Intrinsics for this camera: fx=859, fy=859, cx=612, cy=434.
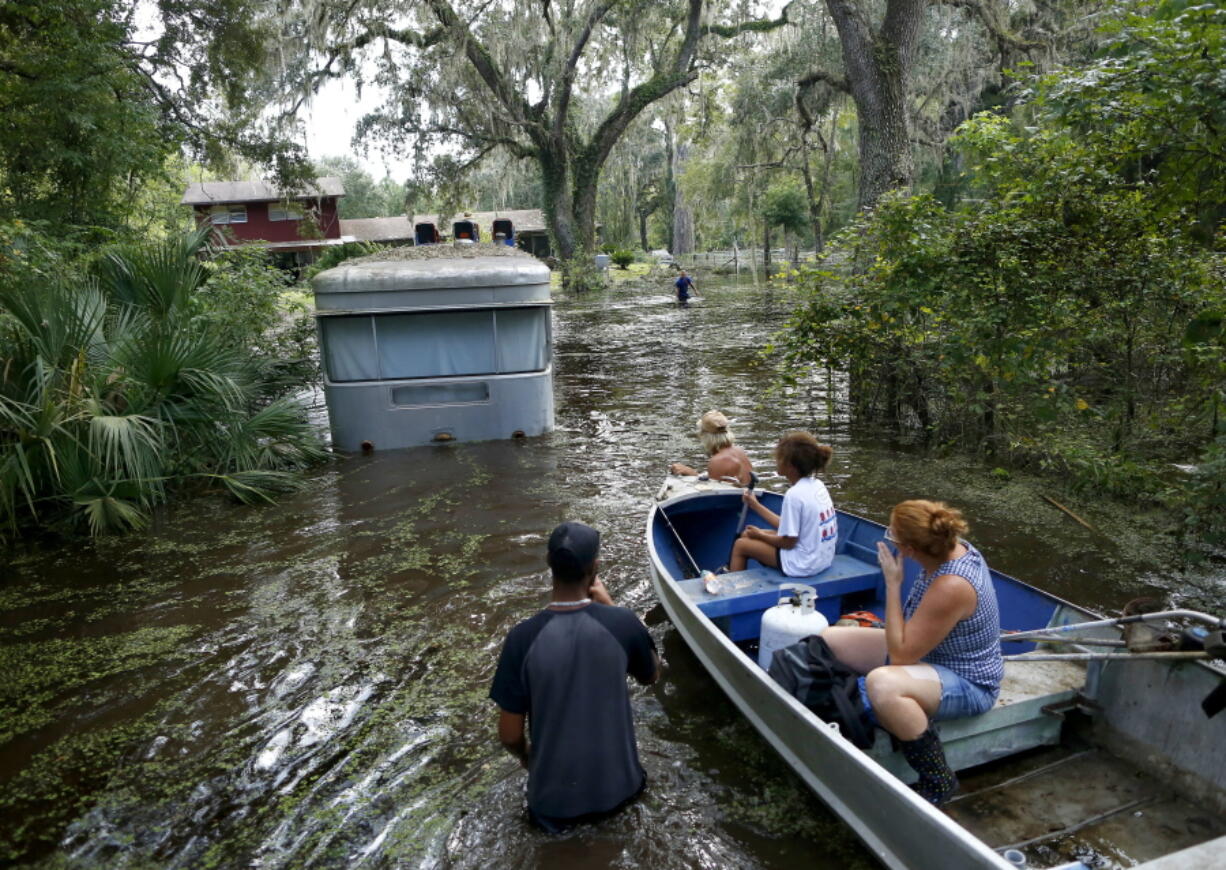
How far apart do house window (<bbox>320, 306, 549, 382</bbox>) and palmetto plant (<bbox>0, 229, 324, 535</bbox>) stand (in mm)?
1164

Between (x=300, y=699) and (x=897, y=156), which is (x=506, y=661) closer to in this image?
(x=300, y=699)

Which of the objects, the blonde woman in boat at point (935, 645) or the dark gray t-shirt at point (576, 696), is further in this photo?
the blonde woman in boat at point (935, 645)

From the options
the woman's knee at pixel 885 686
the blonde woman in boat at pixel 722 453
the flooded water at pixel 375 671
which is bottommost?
the flooded water at pixel 375 671

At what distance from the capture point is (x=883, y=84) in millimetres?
13750

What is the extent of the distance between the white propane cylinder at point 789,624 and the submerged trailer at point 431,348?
7.47 meters

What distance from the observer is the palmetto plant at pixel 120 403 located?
7.87 meters

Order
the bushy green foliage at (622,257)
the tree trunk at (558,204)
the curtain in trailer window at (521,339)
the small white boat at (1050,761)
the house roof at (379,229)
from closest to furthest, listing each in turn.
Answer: the small white boat at (1050,761)
the curtain in trailer window at (521,339)
the tree trunk at (558,204)
the bushy green foliage at (622,257)
the house roof at (379,229)

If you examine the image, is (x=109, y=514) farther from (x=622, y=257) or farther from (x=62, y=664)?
(x=622, y=257)

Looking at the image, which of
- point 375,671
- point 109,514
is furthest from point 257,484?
point 375,671

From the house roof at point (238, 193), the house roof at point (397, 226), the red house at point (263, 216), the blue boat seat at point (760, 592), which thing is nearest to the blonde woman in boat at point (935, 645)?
the blue boat seat at point (760, 592)

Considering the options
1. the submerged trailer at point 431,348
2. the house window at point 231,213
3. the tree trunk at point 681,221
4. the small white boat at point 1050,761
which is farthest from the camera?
the tree trunk at point 681,221

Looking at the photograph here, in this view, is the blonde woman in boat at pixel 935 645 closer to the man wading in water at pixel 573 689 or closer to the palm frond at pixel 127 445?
the man wading in water at pixel 573 689

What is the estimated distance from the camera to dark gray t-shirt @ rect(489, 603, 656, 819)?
327cm

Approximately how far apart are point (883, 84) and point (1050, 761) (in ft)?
40.3
